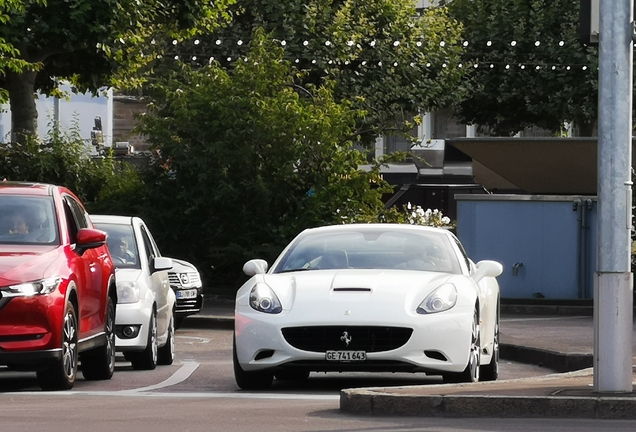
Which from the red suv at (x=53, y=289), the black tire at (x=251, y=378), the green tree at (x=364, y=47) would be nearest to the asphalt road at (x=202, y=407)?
the black tire at (x=251, y=378)

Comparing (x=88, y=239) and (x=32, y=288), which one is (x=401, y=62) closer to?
Result: (x=88, y=239)

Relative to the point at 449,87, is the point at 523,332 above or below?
below

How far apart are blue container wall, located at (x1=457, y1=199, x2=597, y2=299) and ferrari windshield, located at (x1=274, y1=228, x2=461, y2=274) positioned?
13.8m

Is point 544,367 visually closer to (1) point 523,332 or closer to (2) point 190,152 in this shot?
(1) point 523,332

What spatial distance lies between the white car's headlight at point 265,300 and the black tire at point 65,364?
1.32 m

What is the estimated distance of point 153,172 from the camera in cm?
2900

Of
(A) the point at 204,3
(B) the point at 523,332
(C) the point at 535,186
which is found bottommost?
(B) the point at 523,332

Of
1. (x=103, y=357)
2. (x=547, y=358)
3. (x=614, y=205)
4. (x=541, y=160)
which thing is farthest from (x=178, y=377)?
(x=541, y=160)

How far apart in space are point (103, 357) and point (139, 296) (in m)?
1.68

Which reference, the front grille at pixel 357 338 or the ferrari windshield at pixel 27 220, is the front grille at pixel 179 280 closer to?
the ferrari windshield at pixel 27 220

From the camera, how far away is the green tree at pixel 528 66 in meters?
57.5

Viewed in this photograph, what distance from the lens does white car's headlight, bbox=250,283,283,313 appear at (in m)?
12.5

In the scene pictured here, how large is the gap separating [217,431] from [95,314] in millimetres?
4301

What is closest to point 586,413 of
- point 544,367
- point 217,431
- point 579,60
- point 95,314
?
point 217,431
